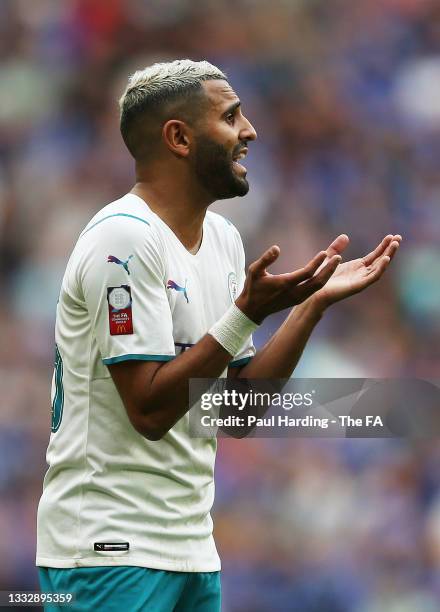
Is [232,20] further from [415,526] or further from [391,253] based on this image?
[391,253]

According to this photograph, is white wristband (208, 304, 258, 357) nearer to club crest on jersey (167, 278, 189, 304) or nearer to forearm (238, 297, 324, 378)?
club crest on jersey (167, 278, 189, 304)

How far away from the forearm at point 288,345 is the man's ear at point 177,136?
0.49 metres

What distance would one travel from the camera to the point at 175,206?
2.67 m

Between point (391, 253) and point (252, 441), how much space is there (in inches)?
101

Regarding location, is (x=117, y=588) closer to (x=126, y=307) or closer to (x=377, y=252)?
(x=126, y=307)

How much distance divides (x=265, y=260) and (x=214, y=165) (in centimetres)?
54

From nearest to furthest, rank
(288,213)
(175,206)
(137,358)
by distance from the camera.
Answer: (137,358)
(175,206)
(288,213)

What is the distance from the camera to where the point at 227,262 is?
283 cm

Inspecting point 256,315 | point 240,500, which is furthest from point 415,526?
point 256,315

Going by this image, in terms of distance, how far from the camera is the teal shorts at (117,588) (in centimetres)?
238

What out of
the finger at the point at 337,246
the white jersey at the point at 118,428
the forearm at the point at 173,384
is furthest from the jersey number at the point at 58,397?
the finger at the point at 337,246

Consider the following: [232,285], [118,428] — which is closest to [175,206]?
[232,285]

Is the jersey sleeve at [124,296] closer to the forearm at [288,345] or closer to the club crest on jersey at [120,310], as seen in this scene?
the club crest on jersey at [120,310]

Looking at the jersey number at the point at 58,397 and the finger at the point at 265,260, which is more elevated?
the finger at the point at 265,260
